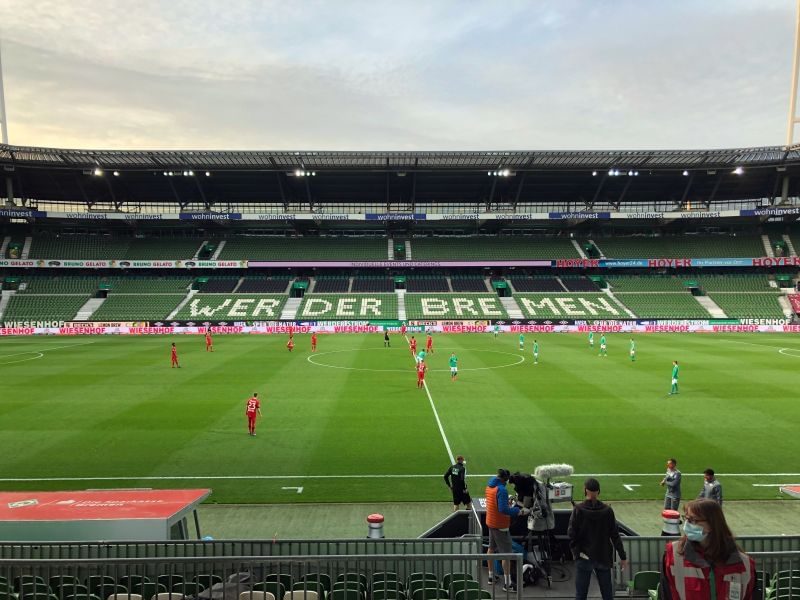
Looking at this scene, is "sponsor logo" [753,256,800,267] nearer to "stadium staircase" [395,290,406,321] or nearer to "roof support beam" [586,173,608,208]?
"roof support beam" [586,173,608,208]

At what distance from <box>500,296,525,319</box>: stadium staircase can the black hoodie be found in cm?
5151

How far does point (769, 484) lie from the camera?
1292cm

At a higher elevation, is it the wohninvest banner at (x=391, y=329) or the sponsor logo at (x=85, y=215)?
the sponsor logo at (x=85, y=215)

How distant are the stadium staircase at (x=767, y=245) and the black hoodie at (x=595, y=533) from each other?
74.8 meters

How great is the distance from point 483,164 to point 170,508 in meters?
57.2

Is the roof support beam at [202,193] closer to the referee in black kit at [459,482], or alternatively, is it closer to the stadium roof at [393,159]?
the stadium roof at [393,159]

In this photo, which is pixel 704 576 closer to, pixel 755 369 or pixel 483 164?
pixel 755 369

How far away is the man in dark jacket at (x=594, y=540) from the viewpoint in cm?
604

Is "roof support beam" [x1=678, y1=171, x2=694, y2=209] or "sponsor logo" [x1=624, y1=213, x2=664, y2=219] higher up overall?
"roof support beam" [x1=678, y1=171, x2=694, y2=209]

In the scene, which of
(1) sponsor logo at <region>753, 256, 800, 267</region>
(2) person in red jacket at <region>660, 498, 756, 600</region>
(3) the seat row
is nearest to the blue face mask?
(2) person in red jacket at <region>660, 498, 756, 600</region>

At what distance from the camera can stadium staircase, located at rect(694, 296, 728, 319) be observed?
185 feet

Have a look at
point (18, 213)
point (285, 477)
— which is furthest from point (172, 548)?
point (18, 213)

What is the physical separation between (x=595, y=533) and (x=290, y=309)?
182 feet

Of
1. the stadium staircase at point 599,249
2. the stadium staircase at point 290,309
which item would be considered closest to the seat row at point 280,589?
the stadium staircase at point 290,309
